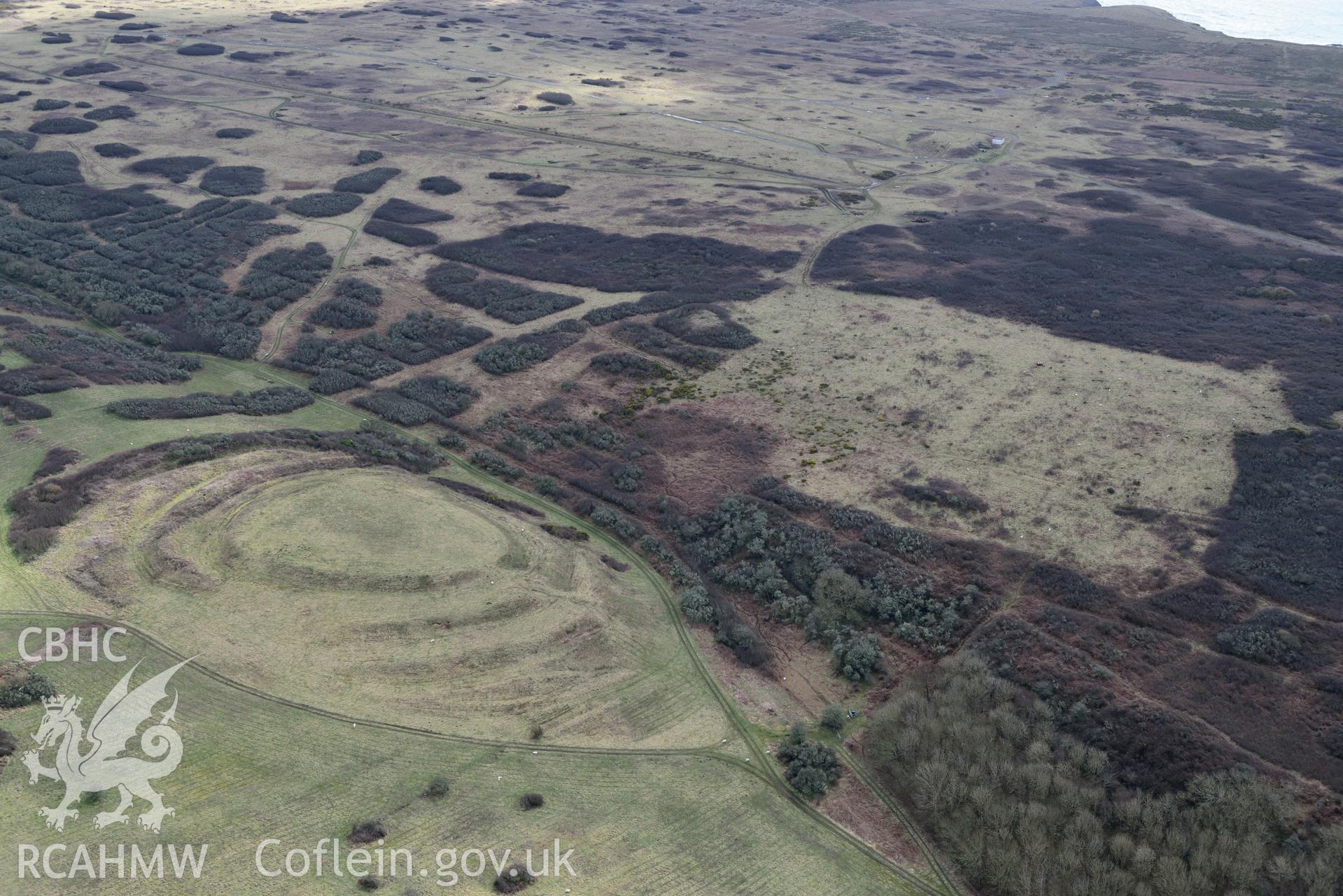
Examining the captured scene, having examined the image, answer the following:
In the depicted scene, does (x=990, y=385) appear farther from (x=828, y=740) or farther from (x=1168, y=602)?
(x=828, y=740)

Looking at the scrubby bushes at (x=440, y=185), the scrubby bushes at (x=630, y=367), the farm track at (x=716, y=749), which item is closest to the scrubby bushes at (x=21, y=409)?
the farm track at (x=716, y=749)

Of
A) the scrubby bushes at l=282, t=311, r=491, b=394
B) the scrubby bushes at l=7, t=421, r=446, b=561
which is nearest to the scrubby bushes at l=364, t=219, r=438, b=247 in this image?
the scrubby bushes at l=282, t=311, r=491, b=394

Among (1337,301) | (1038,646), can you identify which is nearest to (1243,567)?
(1038,646)

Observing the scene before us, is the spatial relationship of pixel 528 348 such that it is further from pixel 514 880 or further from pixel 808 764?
pixel 514 880

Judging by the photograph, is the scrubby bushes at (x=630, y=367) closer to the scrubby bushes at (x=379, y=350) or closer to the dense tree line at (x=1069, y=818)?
the scrubby bushes at (x=379, y=350)

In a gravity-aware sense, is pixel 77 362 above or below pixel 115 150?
below

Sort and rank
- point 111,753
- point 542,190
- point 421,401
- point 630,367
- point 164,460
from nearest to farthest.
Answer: point 111,753, point 164,460, point 421,401, point 630,367, point 542,190

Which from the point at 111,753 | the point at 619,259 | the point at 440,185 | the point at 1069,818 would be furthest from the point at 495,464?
the point at 440,185
